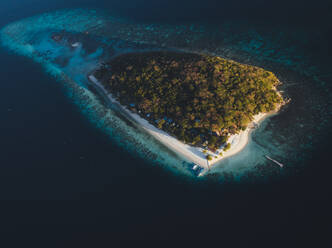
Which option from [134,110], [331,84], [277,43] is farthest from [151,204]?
[277,43]

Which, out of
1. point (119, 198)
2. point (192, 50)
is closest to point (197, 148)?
point (119, 198)

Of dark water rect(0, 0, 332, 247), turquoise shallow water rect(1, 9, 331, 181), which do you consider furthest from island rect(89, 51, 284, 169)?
Result: dark water rect(0, 0, 332, 247)

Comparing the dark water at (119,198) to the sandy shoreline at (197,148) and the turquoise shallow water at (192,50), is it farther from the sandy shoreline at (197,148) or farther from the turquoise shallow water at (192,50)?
the sandy shoreline at (197,148)

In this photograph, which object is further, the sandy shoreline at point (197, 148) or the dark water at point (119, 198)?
the sandy shoreline at point (197, 148)

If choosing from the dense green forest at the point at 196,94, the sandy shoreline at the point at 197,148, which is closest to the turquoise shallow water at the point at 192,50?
the sandy shoreline at the point at 197,148

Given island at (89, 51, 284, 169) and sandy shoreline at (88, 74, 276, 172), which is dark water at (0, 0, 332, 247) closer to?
sandy shoreline at (88, 74, 276, 172)

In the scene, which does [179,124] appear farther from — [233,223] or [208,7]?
[208,7]

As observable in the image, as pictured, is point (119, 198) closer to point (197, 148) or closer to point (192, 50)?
point (197, 148)
